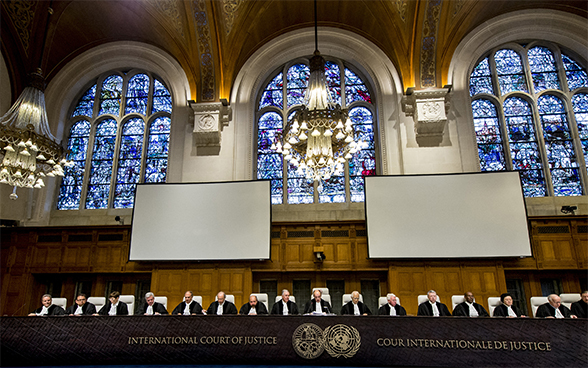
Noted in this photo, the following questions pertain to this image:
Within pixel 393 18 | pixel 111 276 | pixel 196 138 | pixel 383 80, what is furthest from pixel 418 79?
pixel 111 276

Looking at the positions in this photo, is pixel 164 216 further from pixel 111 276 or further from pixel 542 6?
pixel 542 6

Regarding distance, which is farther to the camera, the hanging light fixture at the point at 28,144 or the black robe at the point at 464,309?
the black robe at the point at 464,309

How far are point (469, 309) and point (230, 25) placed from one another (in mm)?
7469

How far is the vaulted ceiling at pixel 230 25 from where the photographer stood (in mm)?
8344

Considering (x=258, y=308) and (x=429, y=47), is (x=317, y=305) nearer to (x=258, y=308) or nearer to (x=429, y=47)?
(x=258, y=308)

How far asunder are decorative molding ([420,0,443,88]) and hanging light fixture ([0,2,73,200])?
23.4 ft

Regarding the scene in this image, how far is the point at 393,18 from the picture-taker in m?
8.55

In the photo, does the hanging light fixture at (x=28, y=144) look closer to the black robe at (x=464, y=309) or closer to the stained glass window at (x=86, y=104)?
the stained glass window at (x=86, y=104)

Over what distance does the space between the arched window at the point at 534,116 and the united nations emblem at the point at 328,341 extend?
593 cm

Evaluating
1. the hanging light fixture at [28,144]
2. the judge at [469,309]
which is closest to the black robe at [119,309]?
the hanging light fixture at [28,144]

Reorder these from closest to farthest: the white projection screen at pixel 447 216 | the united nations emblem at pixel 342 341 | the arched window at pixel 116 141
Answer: the united nations emblem at pixel 342 341, the white projection screen at pixel 447 216, the arched window at pixel 116 141

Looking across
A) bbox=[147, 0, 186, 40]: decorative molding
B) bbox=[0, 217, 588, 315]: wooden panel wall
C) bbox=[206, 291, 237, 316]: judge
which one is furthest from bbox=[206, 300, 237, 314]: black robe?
bbox=[147, 0, 186, 40]: decorative molding

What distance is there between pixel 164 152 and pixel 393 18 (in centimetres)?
607

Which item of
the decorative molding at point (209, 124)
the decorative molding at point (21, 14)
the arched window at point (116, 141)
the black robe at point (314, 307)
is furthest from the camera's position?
the arched window at point (116, 141)
